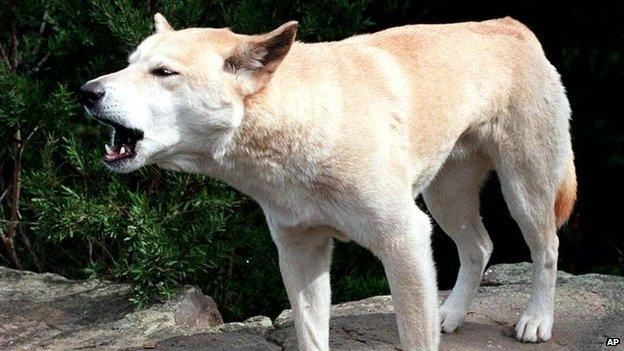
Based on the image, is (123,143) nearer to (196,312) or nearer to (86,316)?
(196,312)

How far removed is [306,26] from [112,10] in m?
1.04

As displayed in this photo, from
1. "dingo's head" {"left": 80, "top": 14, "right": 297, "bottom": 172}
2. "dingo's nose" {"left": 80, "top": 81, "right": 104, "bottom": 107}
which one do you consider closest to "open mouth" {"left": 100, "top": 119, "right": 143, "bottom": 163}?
"dingo's head" {"left": 80, "top": 14, "right": 297, "bottom": 172}

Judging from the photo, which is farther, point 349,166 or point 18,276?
point 18,276

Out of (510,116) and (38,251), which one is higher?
(510,116)

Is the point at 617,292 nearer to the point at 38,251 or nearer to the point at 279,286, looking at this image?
the point at 279,286

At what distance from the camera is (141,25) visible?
5812mm

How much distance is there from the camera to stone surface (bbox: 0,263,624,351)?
5.36m

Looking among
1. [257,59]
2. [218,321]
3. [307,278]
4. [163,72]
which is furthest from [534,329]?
[163,72]

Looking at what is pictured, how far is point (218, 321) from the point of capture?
230 inches

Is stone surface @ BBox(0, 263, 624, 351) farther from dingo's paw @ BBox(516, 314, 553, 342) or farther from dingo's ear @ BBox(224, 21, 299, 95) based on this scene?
dingo's ear @ BBox(224, 21, 299, 95)

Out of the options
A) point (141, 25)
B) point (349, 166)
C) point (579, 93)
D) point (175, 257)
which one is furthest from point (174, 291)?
point (579, 93)

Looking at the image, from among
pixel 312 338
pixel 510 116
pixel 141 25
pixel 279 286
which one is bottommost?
pixel 279 286

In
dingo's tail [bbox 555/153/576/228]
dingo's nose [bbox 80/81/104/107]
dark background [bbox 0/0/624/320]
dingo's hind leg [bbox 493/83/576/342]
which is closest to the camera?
dingo's nose [bbox 80/81/104/107]

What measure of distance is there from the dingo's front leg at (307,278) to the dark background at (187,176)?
1.06 metres
